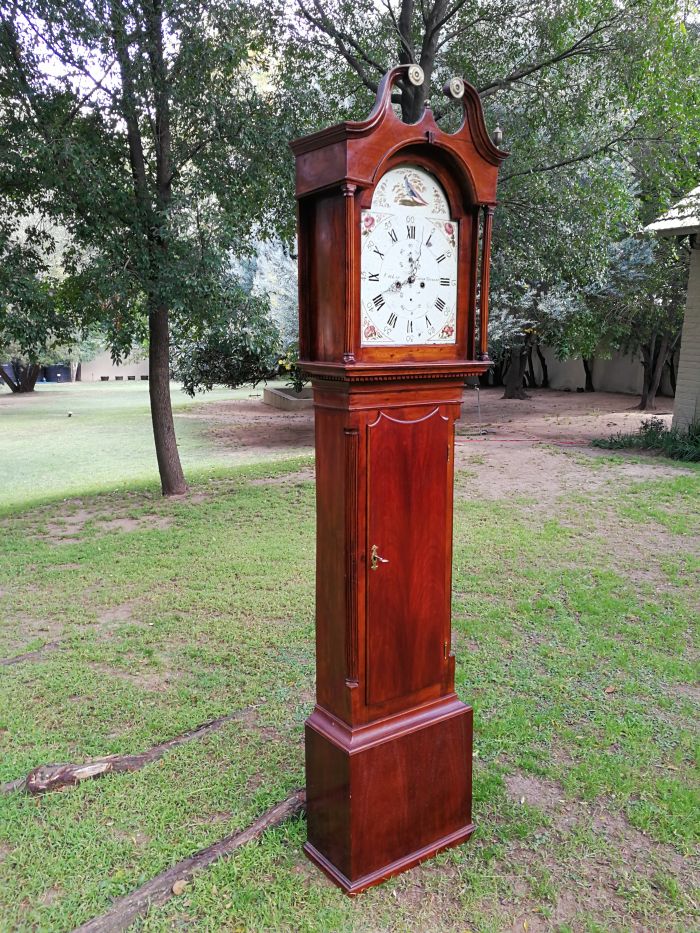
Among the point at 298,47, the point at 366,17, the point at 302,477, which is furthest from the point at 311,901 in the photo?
the point at 366,17

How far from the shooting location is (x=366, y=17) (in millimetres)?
7879

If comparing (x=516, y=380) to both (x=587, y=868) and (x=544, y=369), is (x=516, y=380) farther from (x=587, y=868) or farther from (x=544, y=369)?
(x=587, y=868)

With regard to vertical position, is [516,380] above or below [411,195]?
below

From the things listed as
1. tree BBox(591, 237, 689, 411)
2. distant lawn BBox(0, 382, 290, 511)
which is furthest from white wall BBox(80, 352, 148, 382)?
tree BBox(591, 237, 689, 411)

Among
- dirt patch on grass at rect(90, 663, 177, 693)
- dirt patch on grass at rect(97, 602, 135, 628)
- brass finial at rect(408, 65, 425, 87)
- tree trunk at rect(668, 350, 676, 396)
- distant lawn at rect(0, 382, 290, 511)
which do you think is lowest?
distant lawn at rect(0, 382, 290, 511)

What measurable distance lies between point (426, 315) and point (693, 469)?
24.5ft

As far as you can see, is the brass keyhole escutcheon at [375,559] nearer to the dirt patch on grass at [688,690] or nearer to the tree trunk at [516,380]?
the dirt patch on grass at [688,690]

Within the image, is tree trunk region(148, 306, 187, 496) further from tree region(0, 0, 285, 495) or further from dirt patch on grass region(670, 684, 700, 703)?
dirt patch on grass region(670, 684, 700, 703)

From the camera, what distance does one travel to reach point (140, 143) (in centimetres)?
725

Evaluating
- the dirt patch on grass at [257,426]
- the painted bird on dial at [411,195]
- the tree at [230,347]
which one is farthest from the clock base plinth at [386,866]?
the dirt patch on grass at [257,426]

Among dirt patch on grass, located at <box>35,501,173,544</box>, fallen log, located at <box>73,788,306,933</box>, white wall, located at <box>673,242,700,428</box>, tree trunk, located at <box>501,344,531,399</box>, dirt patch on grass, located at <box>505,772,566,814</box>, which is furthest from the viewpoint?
tree trunk, located at <box>501,344,531,399</box>

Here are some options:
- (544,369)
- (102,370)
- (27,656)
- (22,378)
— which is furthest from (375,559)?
(102,370)

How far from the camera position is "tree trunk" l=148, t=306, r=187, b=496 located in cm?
793

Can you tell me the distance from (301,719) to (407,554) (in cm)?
149
